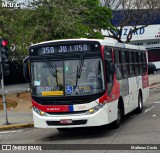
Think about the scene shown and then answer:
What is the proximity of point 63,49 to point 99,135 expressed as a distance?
2794 mm

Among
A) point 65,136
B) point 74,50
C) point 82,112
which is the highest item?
point 74,50

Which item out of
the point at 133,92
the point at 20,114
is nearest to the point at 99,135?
the point at 133,92

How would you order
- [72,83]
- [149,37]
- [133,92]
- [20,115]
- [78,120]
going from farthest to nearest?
1. [149,37]
2. [20,115]
3. [133,92]
4. [72,83]
5. [78,120]

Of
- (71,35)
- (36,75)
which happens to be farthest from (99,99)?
(71,35)

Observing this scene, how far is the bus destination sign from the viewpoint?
40.1 ft

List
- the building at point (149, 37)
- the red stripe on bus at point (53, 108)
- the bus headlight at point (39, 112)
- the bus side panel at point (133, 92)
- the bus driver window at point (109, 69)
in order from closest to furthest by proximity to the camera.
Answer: the red stripe on bus at point (53, 108)
the bus headlight at point (39, 112)
the bus driver window at point (109, 69)
the bus side panel at point (133, 92)
the building at point (149, 37)

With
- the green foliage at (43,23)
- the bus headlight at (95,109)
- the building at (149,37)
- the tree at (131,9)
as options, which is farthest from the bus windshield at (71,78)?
the building at (149,37)

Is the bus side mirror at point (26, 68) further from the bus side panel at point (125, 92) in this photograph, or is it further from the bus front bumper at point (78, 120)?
the bus side panel at point (125, 92)

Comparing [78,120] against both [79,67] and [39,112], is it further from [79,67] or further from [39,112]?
[79,67]

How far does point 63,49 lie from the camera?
1231 centimetres

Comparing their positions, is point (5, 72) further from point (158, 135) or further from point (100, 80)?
point (158, 135)

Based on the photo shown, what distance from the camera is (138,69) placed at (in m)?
17.9

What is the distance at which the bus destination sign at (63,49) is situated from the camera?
12211mm

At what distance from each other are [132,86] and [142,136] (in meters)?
5.02
